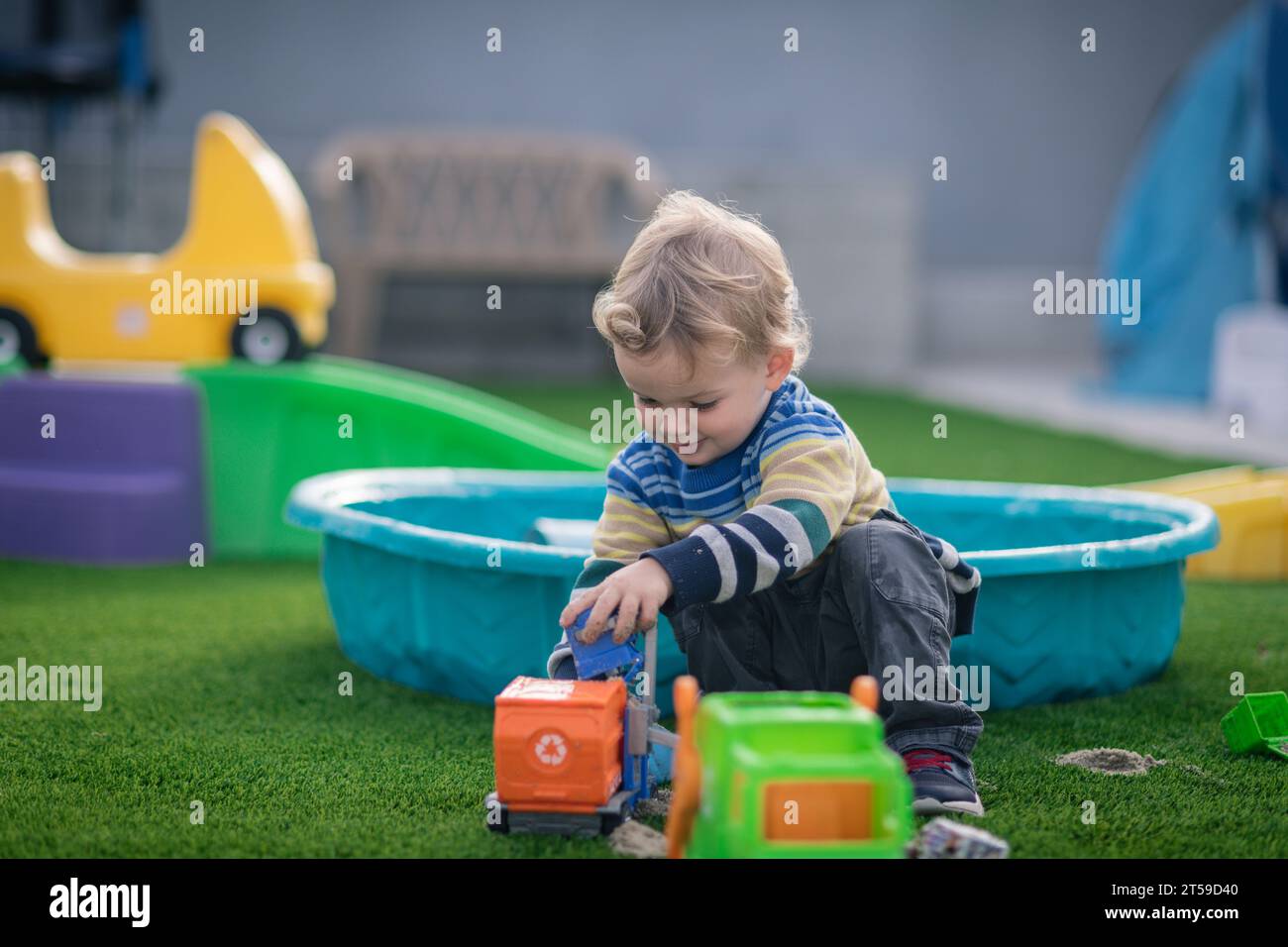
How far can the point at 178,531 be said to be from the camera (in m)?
3.41

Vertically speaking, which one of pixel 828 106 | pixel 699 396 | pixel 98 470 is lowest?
pixel 98 470

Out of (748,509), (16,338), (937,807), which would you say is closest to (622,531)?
(748,509)

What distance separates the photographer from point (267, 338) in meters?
3.59

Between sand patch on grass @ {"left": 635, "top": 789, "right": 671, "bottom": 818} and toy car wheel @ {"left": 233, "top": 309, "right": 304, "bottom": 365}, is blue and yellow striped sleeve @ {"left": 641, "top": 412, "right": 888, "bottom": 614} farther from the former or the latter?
toy car wheel @ {"left": 233, "top": 309, "right": 304, "bottom": 365}

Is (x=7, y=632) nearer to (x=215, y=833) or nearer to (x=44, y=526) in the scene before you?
(x=44, y=526)

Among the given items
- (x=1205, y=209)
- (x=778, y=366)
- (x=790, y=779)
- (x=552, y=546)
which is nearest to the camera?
(x=790, y=779)

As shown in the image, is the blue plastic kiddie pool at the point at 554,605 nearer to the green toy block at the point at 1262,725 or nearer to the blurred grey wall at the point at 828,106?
the green toy block at the point at 1262,725

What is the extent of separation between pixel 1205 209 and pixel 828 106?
138 inches

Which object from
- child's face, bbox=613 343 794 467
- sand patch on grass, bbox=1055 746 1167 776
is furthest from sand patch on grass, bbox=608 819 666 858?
sand patch on grass, bbox=1055 746 1167 776

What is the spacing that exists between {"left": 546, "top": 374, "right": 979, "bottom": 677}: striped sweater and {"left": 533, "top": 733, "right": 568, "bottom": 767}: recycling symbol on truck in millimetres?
176

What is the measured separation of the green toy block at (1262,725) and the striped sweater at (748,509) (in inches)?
15.6

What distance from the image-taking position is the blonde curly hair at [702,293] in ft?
5.31

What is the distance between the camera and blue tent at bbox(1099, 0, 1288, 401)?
20.0 feet

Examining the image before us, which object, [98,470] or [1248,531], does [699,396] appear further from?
[98,470]
